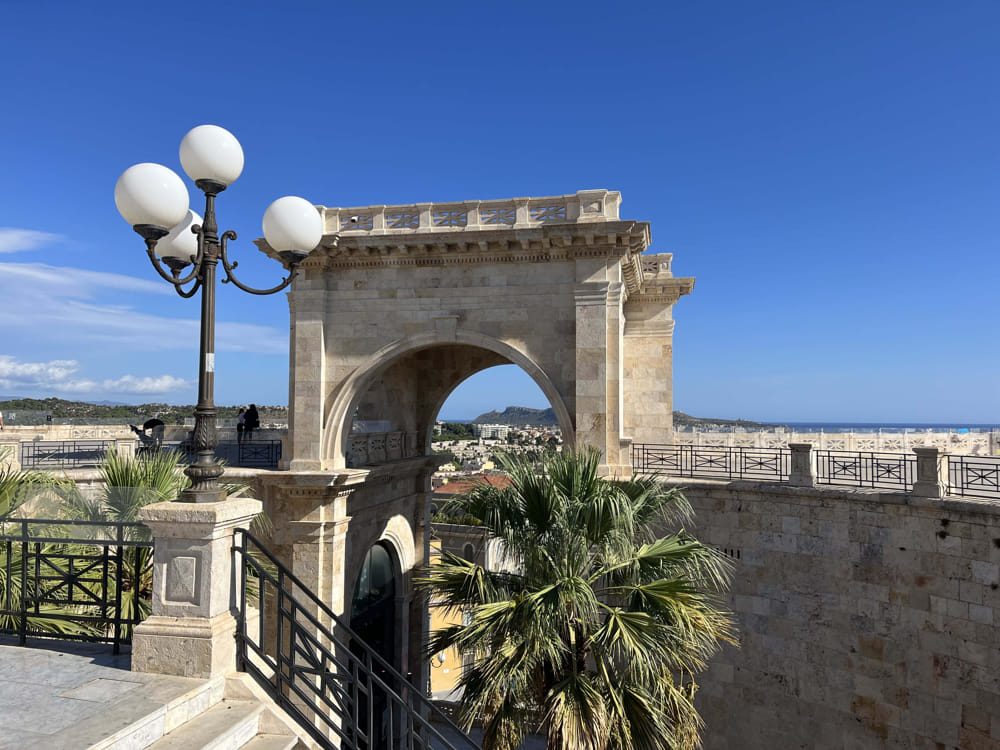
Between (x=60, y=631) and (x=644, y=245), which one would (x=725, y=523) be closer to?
(x=644, y=245)

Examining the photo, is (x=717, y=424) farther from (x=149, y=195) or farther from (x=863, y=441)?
(x=149, y=195)

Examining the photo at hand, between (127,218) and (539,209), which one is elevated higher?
(539,209)

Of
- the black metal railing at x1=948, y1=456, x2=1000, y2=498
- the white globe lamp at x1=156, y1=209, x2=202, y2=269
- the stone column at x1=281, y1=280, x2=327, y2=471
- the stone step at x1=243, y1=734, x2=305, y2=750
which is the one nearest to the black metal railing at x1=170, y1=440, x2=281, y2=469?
the stone column at x1=281, y1=280, x2=327, y2=471

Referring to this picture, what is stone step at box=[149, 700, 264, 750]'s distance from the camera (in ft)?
11.5

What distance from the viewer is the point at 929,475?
371 inches

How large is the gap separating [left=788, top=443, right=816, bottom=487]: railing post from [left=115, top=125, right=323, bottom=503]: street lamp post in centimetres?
860

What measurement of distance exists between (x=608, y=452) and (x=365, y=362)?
17.3 feet

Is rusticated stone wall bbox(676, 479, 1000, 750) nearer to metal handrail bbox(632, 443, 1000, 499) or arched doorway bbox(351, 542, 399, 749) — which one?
metal handrail bbox(632, 443, 1000, 499)

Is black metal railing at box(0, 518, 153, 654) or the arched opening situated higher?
black metal railing at box(0, 518, 153, 654)

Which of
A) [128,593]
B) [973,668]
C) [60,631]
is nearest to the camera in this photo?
[60,631]

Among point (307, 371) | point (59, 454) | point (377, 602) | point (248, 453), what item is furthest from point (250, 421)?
point (377, 602)

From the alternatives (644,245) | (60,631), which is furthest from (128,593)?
(644,245)

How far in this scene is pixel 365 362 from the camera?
13.3 metres

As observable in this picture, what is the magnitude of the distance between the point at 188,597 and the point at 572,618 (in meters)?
3.76
